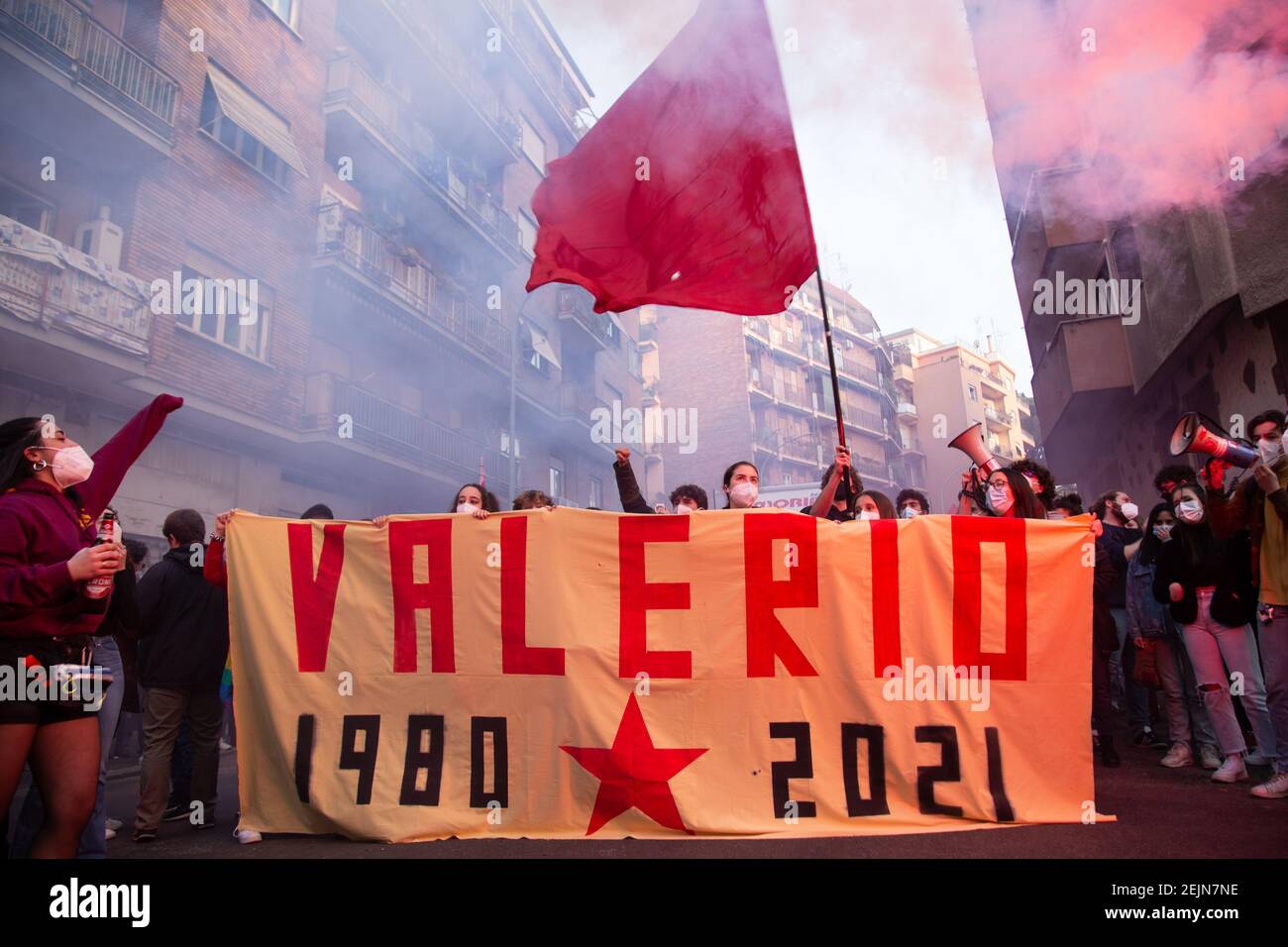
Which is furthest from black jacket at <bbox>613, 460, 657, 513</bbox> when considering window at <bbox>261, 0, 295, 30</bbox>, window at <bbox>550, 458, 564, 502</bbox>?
window at <bbox>550, 458, 564, 502</bbox>

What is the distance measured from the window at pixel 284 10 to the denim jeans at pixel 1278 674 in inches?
631

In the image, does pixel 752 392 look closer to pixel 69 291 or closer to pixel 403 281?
pixel 403 281

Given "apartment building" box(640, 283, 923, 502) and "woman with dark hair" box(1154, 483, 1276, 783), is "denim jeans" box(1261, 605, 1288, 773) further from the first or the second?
"apartment building" box(640, 283, 923, 502)

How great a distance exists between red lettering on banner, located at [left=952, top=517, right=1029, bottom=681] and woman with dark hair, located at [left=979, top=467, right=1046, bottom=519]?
0.58 meters

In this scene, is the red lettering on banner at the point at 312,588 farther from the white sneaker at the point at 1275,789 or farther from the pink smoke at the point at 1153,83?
the pink smoke at the point at 1153,83

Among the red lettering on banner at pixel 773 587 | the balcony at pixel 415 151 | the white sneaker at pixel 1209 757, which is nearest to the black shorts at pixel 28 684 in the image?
the red lettering on banner at pixel 773 587

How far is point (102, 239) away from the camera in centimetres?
1050

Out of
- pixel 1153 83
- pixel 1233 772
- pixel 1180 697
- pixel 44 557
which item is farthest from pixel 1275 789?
pixel 1153 83

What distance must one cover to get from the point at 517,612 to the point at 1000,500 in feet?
8.91

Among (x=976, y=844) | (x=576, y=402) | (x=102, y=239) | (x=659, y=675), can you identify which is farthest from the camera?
(x=576, y=402)

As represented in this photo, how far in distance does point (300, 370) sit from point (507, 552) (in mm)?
11269

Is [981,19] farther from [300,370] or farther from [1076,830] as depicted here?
[300,370]
